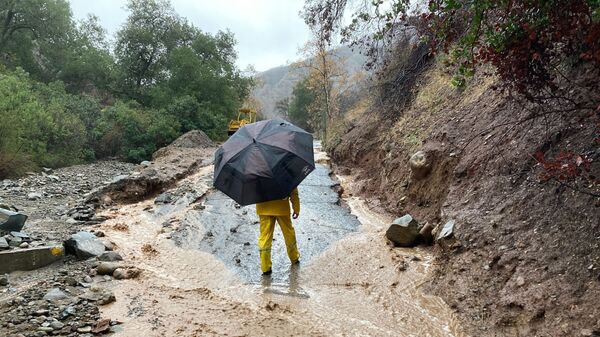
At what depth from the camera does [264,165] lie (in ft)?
16.5

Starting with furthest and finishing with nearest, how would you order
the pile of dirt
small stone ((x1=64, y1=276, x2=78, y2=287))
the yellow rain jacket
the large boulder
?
1. the pile of dirt
2. the large boulder
3. the yellow rain jacket
4. small stone ((x1=64, y1=276, x2=78, y2=287))

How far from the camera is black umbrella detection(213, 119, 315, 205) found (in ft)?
16.5

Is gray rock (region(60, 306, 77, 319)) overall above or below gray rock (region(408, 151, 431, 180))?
below

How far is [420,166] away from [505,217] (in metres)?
2.90

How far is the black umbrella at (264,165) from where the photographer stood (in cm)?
504

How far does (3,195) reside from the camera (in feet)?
34.7

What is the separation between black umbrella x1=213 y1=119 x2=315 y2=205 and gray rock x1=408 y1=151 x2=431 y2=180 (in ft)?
10.3

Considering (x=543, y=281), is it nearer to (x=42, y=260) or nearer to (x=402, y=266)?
(x=402, y=266)

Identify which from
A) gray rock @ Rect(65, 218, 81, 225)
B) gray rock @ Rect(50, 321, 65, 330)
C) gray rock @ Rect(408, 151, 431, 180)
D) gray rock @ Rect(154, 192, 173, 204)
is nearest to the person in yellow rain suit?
gray rock @ Rect(50, 321, 65, 330)

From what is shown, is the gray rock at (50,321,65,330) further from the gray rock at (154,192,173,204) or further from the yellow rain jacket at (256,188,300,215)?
the gray rock at (154,192,173,204)

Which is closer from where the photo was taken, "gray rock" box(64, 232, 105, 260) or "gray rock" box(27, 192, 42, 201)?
"gray rock" box(64, 232, 105, 260)

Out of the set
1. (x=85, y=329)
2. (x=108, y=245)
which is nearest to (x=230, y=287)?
(x=85, y=329)

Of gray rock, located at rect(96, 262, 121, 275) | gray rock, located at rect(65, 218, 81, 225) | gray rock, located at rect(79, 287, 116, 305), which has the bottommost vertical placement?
gray rock, located at rect(79, 287, 116, 305)

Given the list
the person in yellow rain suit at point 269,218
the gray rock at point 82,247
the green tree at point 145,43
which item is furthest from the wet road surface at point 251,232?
the green tree at point 145,43
